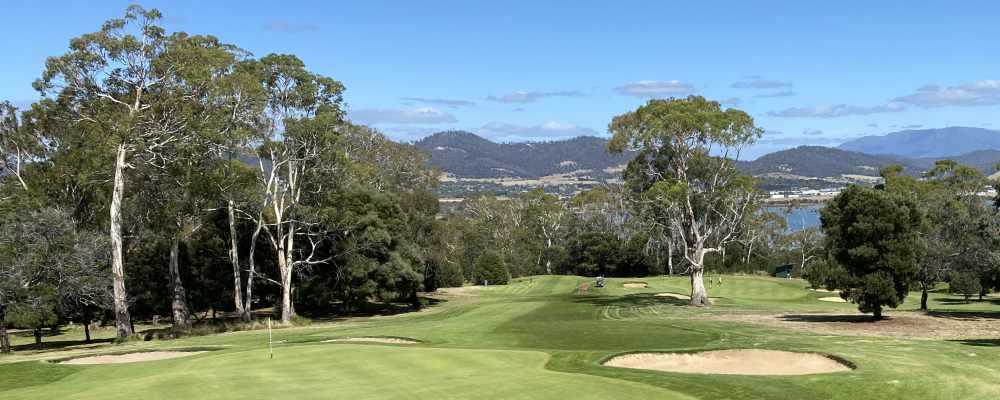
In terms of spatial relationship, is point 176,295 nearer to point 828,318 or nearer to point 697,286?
point 697,286

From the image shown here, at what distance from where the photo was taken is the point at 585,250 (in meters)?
105

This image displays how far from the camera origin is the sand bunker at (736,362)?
23141 mm

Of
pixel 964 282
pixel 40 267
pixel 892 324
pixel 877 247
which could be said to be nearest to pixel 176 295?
pixel 40 267

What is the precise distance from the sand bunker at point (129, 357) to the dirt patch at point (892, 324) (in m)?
27.6

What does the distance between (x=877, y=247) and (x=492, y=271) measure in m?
54.5

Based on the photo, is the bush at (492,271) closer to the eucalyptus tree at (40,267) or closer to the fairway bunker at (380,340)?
the eucalyptus tree at (40,267)

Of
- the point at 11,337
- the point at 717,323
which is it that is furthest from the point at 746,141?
the point at 11,337

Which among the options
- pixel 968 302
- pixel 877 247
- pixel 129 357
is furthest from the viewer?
pixel 968 302

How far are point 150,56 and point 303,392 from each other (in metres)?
31.0

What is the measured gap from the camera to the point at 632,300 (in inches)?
2317

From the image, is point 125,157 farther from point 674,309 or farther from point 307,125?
point 674,309

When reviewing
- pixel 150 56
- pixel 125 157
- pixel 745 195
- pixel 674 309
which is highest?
pixel 150 56

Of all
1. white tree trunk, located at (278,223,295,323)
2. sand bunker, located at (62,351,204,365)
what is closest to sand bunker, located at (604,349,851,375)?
sand bunker, located at (62,351,204,365)

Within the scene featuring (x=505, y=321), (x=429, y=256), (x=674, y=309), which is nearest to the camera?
(x=505, y=321)
